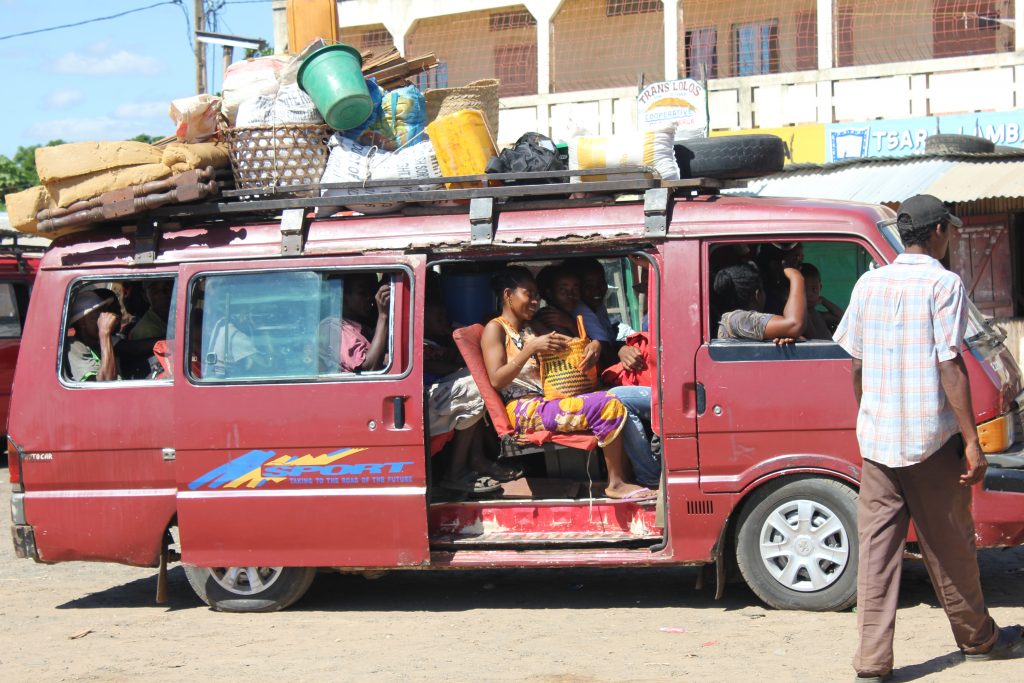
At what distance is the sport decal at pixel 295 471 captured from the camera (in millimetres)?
6277

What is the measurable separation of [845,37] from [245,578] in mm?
15708

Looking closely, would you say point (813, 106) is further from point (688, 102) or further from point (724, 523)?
point (724, 523)

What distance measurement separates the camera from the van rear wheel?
661 cm

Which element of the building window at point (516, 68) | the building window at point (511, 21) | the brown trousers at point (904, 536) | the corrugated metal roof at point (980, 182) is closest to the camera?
the brown trousers at point (904, 536)

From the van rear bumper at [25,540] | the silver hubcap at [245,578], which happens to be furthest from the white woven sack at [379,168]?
the van rear bumper at [25,540]

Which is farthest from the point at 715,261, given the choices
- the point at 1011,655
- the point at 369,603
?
the point at 369,603

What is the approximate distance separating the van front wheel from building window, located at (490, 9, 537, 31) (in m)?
16.6

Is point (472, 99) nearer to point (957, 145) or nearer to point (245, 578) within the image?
point (245, 578)

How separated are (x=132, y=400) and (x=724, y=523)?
126 inches

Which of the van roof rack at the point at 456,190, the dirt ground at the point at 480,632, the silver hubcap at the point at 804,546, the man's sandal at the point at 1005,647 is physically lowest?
the dirt ground at the point at 480,632

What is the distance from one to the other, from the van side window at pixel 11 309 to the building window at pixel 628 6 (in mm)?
11675

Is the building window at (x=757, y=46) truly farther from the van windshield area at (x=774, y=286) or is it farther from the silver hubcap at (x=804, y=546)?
the silver hubcap at (x=804, y=546)

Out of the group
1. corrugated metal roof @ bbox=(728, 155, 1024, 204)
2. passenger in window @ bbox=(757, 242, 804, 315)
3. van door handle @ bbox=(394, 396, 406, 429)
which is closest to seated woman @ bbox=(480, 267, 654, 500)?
van door handle @ bbox=(394, 396, 406, 429)

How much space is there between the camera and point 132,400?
21.5ft
